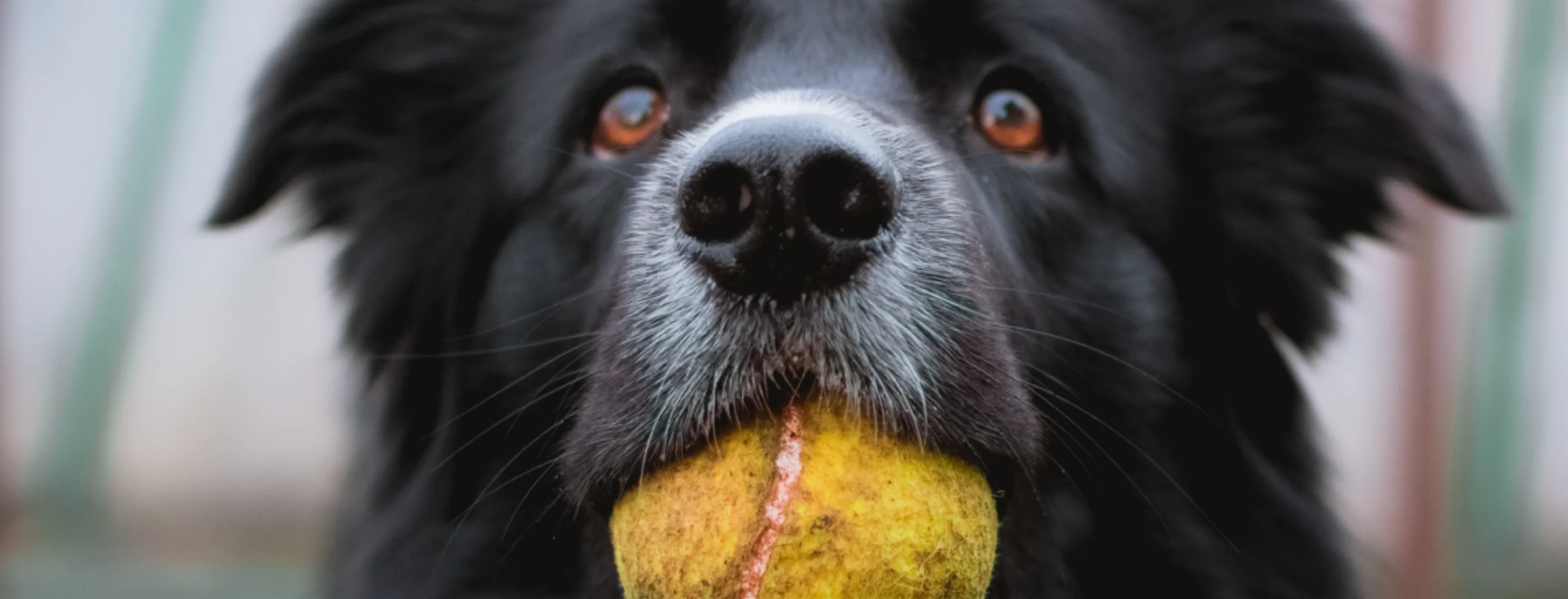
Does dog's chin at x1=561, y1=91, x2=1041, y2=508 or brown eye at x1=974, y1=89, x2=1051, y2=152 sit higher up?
brown eye at x1=974, y1=89, x2=1051, y2=152

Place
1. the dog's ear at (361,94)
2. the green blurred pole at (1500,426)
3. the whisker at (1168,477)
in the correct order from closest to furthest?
the whisker at (1168,477) < the dog's ear at (361,94) < the green blurred pole at (1500,426)

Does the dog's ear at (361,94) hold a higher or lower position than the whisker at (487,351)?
higher

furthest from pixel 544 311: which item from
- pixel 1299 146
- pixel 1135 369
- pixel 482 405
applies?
pixel 1299 146

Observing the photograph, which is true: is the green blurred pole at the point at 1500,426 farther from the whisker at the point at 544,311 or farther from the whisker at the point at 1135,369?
the whisker at the point at 544,311

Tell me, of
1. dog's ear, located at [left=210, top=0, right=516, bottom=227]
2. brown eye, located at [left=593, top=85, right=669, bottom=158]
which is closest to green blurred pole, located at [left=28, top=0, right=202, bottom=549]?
dog's ear, located at [left=210, top=0, right=516, bottom=227]

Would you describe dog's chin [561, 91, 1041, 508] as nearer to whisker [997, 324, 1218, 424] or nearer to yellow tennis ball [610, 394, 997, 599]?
yellow tennis ball [610, 394, 997, 599]

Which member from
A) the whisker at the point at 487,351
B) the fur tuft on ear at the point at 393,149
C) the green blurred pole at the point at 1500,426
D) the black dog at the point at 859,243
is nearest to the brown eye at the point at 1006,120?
the black dog at the point at 859,243

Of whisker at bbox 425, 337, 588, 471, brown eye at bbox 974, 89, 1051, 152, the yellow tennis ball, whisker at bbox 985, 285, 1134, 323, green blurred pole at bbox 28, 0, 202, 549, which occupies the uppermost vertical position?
brown eye at bbox 974, 89, 1051, 152
